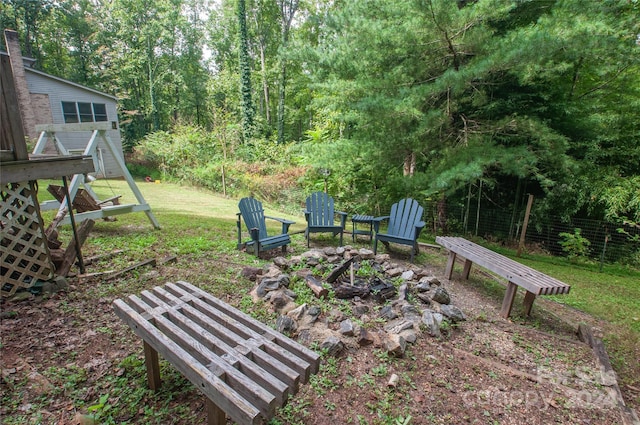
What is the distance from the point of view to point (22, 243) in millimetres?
2799

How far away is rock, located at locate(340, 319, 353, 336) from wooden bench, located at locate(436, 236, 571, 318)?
174 cm

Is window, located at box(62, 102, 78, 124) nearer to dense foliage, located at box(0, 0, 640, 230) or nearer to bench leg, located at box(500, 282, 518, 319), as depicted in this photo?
dense foliage, located at box(0, 0, 640, 230)

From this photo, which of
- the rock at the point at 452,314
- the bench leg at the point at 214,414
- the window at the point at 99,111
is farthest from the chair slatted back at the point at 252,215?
the window at the point at 99,111

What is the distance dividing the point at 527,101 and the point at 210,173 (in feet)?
31.9

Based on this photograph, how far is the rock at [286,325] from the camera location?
2510 millimetres

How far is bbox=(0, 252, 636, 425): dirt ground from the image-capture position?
5.80 feet

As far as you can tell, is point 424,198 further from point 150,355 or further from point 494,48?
point 150,355

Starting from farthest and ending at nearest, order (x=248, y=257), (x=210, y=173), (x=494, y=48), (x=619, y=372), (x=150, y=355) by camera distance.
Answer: (x=210, y=173) → (x=494, y=48) → (x=248, y=257) → (x=619, y=372) → (x=150, y=355)

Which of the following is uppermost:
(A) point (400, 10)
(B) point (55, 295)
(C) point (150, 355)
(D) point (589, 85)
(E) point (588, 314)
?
(A) point (400, 10)

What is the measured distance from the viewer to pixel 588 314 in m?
3.45

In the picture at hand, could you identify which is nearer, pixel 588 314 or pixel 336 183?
pixel 588 314

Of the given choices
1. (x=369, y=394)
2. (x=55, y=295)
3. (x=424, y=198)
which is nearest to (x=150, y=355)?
(x=369, y=394)

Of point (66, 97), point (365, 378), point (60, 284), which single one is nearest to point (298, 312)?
point (365, 378)

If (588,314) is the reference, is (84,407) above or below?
above
